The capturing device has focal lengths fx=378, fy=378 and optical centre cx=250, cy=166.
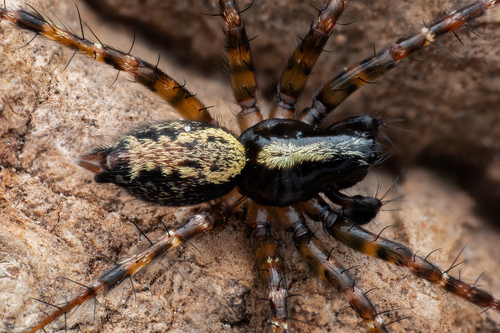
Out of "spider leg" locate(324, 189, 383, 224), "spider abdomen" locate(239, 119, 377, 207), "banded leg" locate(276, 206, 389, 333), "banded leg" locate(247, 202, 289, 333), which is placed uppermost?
"spider abdomen" locate(239, 119, 377, 207)

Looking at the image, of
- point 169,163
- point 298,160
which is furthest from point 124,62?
point 298,160

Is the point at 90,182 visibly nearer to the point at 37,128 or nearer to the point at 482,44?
the point at 37,128

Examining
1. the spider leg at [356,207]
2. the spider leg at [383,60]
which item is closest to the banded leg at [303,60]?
the spider leg at [383,60]

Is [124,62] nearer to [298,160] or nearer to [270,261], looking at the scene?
[298,160]

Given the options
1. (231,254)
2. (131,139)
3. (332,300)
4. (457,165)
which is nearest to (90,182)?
(131,139)

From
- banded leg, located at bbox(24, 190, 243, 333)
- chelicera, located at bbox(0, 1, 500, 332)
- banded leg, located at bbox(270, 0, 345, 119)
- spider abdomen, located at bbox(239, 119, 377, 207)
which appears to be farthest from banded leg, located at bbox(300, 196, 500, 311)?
banded leg, located at bbox(270, 0, 345, 119)

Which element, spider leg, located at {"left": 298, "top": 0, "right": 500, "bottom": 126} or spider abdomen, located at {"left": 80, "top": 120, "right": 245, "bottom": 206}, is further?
spider leg, located at {"left": 298, "top": 0, "right": 500, "bottom": 126}

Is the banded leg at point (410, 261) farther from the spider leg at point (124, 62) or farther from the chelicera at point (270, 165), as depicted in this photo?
the spider leg at point (124, 62)

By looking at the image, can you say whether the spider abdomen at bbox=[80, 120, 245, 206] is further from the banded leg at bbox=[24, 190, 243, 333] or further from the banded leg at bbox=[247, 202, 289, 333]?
the banded leg at bbox=[247, 202, 289, 333]
